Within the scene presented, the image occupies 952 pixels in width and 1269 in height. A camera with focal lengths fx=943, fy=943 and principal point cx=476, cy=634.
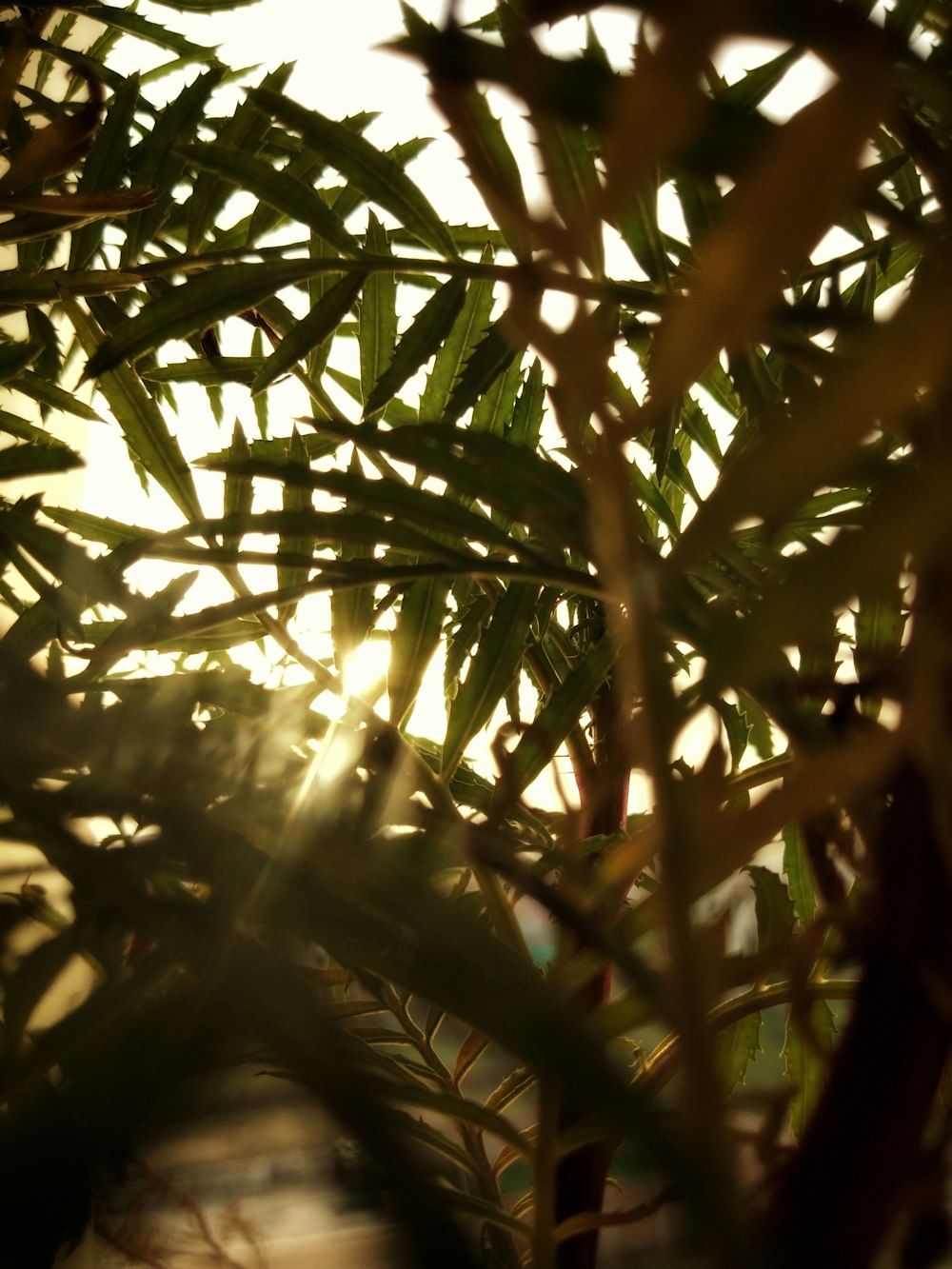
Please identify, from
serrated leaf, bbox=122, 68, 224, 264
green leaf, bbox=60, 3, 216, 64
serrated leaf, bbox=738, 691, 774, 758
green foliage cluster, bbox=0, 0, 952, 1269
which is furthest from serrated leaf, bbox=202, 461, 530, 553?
green leaf, bbox=60, 3, 216, 64

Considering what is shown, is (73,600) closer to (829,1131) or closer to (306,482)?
(306,482)

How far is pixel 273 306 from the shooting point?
1.47 ft

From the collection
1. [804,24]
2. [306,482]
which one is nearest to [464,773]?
[306,482]

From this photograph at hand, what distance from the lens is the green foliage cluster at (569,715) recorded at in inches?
4.7

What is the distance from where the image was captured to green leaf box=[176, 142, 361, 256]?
13.9 inches

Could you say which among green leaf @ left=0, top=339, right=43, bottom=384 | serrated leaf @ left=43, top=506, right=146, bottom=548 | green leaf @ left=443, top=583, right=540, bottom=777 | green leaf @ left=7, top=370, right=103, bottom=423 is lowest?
green leaf @ left=443, top=583, right=540, bottom=777

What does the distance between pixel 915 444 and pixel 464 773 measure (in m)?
0.39

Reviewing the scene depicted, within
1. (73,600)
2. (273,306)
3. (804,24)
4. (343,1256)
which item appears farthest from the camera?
(273,306)

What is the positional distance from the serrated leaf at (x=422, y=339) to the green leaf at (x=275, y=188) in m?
0.04

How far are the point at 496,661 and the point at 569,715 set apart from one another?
33mm

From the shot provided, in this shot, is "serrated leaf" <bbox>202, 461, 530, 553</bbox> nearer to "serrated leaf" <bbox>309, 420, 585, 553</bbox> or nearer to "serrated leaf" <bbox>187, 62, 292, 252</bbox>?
"serrated leaf" <bbox>309, 420, 585, 553</bbox>

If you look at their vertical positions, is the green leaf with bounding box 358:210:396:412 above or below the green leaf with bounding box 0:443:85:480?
above

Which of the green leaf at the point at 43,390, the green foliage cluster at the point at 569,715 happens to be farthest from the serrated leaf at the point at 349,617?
the green leaf at the point at 43,390

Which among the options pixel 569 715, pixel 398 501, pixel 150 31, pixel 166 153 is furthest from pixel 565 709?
pixel 150 31
